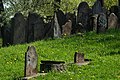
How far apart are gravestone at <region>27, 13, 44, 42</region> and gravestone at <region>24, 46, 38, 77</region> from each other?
9792 millimetres

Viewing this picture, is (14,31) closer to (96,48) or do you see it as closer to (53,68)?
(96,48)

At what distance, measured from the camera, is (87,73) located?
1125 cm

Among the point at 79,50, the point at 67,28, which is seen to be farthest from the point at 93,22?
the point at 79,50

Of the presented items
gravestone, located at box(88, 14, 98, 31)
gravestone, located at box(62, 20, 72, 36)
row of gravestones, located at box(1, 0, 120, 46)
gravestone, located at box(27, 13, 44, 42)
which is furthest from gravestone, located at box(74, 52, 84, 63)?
gravestone, located at box(27, 13, 44, 42)

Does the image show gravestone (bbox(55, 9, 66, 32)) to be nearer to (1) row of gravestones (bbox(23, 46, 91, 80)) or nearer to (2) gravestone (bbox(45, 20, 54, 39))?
(2) gravestone (bbox(45, 20, 54, 39))

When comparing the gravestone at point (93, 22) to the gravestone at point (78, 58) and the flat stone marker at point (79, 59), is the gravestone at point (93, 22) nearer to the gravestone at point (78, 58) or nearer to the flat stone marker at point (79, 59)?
the flat stone marker at point (79, 59)

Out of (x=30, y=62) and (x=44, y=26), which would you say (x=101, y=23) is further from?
(x=30, y=62)

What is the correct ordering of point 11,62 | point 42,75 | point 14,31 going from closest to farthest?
1. point 42,75
2. point 11,62
3. point 14,31

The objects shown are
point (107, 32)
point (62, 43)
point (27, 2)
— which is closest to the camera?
point (62, 43)

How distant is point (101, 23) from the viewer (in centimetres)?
1895

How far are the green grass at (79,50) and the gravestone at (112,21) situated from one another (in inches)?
30.5

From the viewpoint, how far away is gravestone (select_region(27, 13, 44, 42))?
20781mm

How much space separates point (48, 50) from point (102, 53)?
2.39 m

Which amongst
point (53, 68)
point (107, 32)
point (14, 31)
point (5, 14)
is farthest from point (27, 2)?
point (53, 68)
